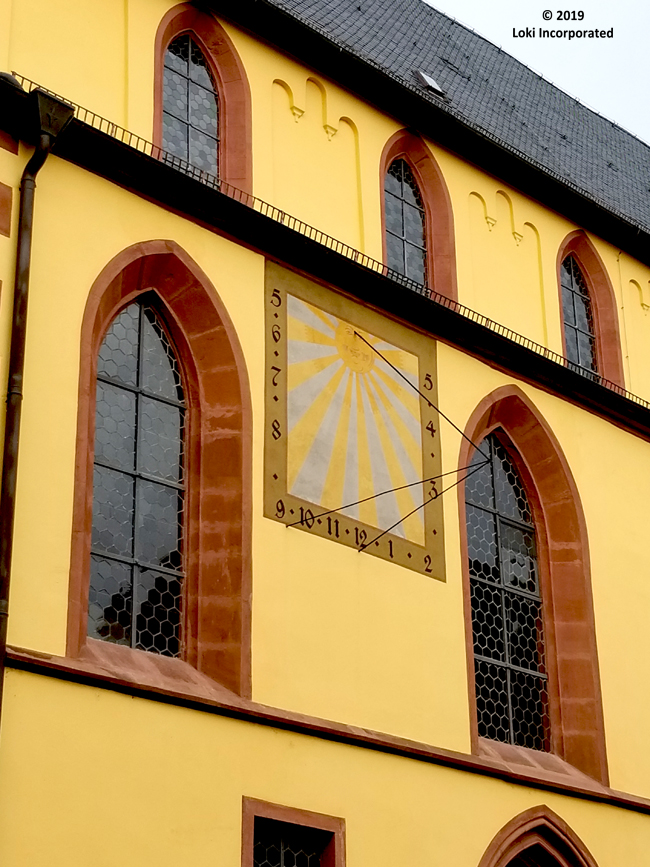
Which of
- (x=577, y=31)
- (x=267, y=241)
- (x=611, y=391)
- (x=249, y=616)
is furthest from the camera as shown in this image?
(x=577, y=31)

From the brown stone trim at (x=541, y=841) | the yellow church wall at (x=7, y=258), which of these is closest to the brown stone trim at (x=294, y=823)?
the brown stone trim at (x=541, y=841)

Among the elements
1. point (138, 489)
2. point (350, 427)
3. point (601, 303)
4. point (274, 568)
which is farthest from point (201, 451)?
point (601, 303)

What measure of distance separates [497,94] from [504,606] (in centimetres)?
726

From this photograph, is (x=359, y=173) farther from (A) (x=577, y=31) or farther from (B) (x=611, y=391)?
(A) (x=577, y=31)

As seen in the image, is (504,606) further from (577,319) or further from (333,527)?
(577,319)

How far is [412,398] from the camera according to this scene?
588 inches

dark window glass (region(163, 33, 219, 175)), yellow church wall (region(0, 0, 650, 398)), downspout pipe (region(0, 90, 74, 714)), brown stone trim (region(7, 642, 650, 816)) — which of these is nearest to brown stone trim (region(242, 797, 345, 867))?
brown stone trim (region(7, 642, 650, 816))

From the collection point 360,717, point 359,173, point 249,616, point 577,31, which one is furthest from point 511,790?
point 577,31

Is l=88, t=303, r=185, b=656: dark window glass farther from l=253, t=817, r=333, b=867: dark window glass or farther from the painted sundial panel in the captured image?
l=253, t=817, r=333, b=867: dark window glass

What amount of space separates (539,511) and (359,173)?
3452 mm

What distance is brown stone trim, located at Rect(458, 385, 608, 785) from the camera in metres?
15.4

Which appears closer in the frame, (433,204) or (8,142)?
(8,142)

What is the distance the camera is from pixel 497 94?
2055cm

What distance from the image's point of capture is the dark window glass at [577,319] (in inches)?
695
